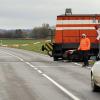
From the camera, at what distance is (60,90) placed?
1491cm

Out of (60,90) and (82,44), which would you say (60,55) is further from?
(60,90)

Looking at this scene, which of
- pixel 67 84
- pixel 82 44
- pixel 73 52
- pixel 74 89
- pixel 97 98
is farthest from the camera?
pixel 73 52

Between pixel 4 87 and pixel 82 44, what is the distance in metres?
13.1

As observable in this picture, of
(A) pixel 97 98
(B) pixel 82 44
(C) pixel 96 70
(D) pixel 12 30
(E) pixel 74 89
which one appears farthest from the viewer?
(D) pixel 12 30

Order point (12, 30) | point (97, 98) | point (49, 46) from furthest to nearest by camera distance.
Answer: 1. point (12, 30)
2. point (49, 46)
3. point (97, 98)

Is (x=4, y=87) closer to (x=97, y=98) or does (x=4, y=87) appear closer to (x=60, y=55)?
(x=97, y=98)

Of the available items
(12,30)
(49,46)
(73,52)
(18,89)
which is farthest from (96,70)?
(12,30)

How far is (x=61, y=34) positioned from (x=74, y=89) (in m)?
18.6

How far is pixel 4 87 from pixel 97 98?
155 inches

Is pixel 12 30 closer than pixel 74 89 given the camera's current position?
No

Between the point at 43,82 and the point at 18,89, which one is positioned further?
the point at 43,82

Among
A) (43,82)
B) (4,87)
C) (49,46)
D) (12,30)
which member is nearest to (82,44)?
(49,46)

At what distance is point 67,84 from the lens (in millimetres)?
16922

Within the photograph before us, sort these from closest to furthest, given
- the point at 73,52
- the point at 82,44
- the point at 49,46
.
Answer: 1. the point at 82,44
2. the point at 73,52
3. the point at 49,46
